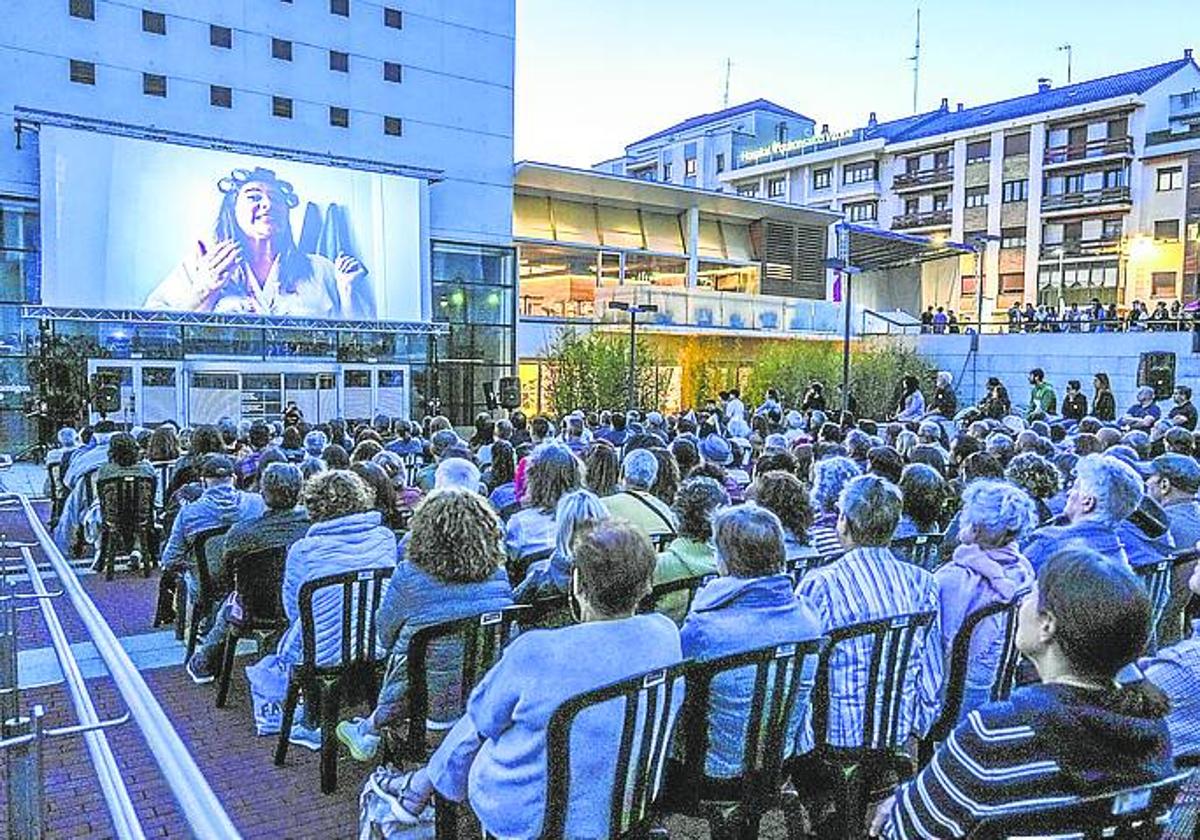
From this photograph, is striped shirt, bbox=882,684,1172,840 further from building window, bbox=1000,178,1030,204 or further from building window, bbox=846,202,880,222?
building window, bbox=846,202,880,222

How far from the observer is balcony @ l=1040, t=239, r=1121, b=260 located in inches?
1575

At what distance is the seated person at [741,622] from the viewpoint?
9.01ft

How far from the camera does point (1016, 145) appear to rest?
4259 cm

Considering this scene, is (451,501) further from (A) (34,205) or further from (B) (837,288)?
(B) (837,288)

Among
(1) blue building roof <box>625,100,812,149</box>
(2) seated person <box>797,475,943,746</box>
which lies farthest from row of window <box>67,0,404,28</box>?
(1) blue building roof <box>625,100,812,149</box>

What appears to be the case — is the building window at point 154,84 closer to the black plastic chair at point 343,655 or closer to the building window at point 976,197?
the black plastic chair at point 343,655

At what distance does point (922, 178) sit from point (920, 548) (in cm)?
4560

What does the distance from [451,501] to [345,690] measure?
1.19m

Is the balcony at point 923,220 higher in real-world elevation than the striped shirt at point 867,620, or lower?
higher

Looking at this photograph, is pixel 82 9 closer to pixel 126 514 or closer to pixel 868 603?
pixel 126 514

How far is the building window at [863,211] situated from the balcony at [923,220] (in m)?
1.53

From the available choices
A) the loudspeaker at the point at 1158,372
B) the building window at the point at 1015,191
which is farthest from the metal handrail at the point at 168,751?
the building window at the point at 1015,191

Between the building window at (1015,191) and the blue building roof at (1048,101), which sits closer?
the blue building roof at (1048,101)

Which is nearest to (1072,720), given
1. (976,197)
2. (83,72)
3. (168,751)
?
(168,751)
